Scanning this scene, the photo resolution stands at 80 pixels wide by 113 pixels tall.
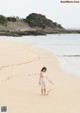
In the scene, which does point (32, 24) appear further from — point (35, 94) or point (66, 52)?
point (35, 94)

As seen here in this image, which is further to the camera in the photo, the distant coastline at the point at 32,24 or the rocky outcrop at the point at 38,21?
the rocky outcrop at the point at 38,21

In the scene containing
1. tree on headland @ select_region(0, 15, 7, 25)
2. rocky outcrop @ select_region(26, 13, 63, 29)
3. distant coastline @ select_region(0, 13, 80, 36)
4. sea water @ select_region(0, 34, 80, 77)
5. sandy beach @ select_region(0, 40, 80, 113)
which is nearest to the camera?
sandy beach @ select_region(0, 40, 80, 113)

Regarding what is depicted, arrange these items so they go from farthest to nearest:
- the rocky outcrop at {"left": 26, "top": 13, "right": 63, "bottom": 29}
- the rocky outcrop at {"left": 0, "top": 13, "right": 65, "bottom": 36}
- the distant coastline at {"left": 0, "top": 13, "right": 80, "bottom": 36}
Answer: the rocky outcrop at {"left": 26, "top": 13, "right": 63, "bottom": 29}
the rocky outcrop at {"left": 0, "top": 13, "right": 65, "bottom": 36}
the distant coastline at {"left": 0, "top": 13, "right": 80, "bottom": 36}

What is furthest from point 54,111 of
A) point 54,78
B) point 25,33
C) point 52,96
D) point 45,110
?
point 25,33

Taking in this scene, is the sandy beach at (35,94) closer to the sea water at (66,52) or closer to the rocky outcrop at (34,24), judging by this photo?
the sea water at (66,52)

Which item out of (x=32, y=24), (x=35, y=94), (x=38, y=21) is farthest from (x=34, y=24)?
(x=35, y=94)

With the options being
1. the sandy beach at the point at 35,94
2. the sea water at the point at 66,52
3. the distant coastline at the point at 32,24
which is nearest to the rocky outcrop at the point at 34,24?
the distant coastline at the point at 32,24

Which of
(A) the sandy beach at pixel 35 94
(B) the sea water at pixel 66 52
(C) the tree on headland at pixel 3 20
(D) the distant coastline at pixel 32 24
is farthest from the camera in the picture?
(D) the distant coastline at pixel 32 24

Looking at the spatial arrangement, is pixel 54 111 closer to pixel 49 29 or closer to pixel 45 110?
pixel 45 110

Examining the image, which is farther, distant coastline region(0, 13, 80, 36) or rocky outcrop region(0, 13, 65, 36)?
rocky outcrop region(0, 13, 65, 36)

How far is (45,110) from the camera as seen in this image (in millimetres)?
10398

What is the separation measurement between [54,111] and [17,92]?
2.72 m

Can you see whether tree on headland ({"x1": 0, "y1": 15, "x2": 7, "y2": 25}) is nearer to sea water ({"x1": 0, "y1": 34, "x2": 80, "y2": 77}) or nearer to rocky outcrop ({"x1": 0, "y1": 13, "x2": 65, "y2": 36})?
rocky outcrop ({"x1": 0, "y1": 13, "x2": 65, "y2": 36})

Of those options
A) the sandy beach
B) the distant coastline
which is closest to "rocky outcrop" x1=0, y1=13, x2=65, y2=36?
the distant coastline
